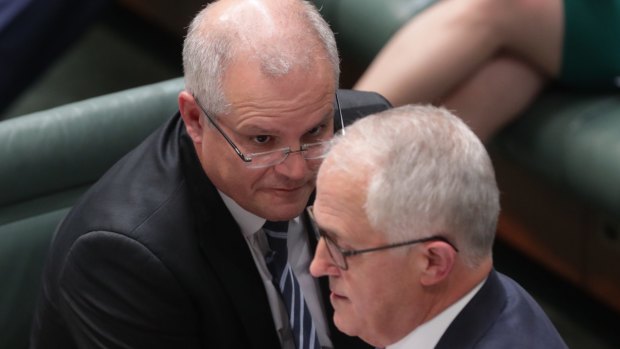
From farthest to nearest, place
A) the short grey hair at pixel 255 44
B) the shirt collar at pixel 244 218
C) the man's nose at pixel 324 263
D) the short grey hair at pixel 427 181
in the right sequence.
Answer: the shirt collar at pixel 244 218 → the short grey hair at pixel 255 44 → the man's nose at pixel 324 263 → the short grey hair at pixel 427 181

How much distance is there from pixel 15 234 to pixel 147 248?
423 millimetres

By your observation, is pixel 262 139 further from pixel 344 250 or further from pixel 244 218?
pixel 344 250

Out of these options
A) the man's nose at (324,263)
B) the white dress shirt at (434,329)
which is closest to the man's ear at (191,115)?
the man's nose at (324,263)

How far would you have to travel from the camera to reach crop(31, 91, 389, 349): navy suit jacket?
1.61 meters

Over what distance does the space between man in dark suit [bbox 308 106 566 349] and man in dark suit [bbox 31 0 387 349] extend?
0.85ft

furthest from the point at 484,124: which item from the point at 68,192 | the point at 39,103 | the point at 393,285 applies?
the point at 39,103

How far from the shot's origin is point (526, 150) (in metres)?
2.45

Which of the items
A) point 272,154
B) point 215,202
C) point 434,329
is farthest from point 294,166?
point 434,329

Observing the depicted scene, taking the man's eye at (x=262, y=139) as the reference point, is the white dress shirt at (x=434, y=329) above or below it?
below

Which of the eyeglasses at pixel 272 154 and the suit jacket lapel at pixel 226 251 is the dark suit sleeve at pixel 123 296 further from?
the eyeglasses at pixel 272 154

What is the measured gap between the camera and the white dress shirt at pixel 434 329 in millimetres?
1312

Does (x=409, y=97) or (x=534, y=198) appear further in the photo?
(x=534, y=198)

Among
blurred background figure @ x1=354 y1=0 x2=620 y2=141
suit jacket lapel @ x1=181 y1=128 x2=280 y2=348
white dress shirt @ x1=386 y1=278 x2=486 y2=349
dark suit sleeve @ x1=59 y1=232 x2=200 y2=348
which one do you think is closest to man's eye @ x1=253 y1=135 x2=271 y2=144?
suit jacket lapel @ x1=181 y1=128 x2=280 y2=348

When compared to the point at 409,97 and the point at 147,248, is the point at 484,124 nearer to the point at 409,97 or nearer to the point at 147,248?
the point at 409,97
